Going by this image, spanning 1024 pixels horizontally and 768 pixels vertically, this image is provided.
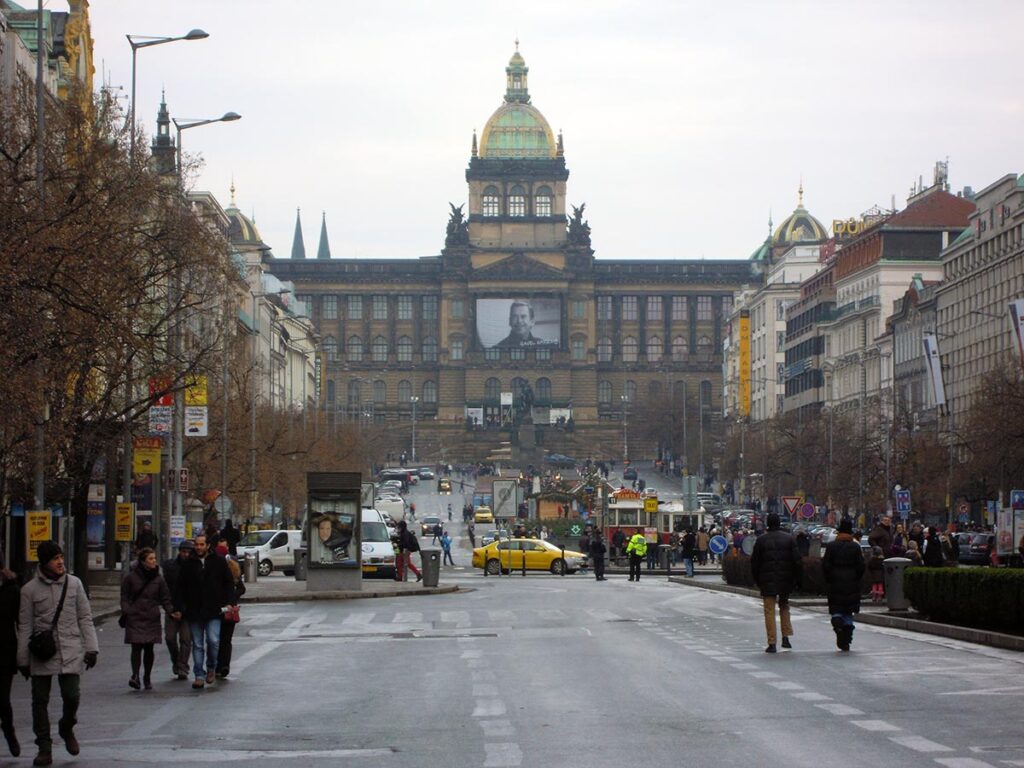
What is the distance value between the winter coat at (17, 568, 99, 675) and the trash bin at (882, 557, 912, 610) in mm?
18555

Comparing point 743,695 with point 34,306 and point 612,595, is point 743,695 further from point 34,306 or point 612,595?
point 612,595

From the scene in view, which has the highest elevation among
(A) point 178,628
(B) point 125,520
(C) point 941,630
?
(B) point 125,520

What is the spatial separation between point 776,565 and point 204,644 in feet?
23.2

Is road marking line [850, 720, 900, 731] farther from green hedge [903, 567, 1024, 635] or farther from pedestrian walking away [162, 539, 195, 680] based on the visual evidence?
green hedge [903, 567, 1024, 635]

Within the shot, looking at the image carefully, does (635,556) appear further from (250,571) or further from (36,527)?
(36,527)

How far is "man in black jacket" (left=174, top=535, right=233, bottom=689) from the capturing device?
2266 cm

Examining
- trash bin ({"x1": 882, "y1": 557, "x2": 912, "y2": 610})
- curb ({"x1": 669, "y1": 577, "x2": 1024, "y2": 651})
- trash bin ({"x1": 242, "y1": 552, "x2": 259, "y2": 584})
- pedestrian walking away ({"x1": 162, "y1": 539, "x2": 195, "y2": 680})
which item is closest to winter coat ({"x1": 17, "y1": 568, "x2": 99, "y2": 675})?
pedestrian walking away ({"x1": 162, "y1": 539, "x2": 195, "y2": 680})

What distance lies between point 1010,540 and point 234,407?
95.1ft

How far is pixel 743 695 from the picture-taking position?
19734 mm

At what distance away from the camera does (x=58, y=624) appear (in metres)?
16.3

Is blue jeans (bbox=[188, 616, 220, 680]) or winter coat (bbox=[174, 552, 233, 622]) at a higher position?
winter coat (bbox=[174, 552, 233, 622])

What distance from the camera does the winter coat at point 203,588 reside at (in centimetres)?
2272

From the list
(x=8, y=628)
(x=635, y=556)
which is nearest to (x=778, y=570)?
(x=8, y=628)

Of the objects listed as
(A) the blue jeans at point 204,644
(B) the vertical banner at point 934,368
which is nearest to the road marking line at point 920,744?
(A) the blue jeans at point 204,644
